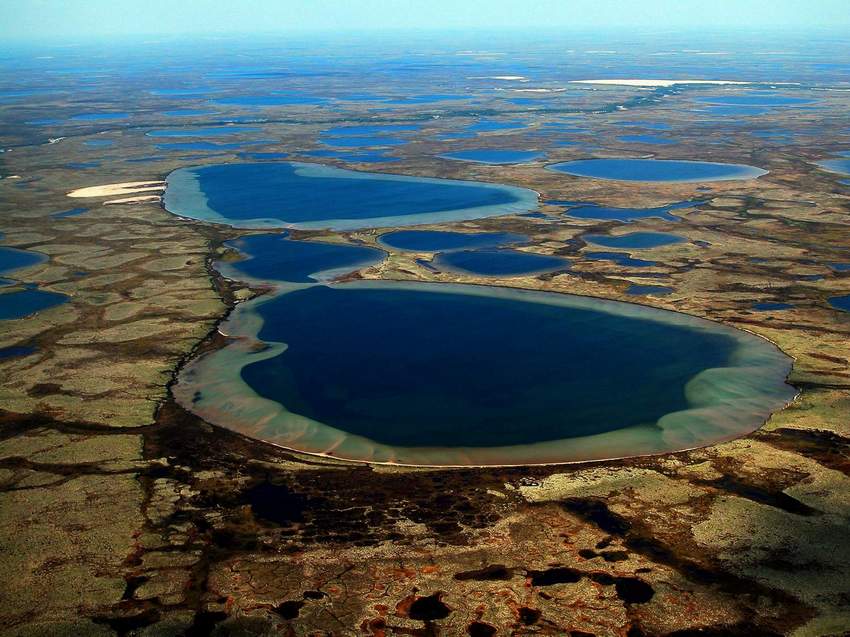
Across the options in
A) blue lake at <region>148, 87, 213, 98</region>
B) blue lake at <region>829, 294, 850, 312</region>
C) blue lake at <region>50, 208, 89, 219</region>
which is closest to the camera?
blue lake at <region>829, 294, 850, 312</region>

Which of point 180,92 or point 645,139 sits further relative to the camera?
point 180,92

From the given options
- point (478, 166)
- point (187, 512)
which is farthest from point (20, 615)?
point (478, 166)

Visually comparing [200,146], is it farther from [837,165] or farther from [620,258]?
[837,165]

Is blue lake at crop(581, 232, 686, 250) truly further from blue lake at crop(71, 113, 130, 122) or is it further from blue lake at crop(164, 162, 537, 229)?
blue lake at crop(71, 113, 130, 122)

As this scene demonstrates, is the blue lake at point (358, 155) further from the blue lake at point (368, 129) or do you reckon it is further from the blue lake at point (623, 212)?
the blue lake at point (623, 212)

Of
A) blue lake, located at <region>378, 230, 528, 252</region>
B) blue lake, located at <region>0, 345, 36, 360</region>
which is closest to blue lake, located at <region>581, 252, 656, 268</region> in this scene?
blue lake, located at <region>378, 230, 528, 252</region>

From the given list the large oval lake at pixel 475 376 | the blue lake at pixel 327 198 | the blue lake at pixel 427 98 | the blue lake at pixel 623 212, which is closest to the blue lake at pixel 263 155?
the blue lake at pixel 327 198

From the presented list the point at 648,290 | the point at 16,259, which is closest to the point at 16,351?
the point at 16,259
